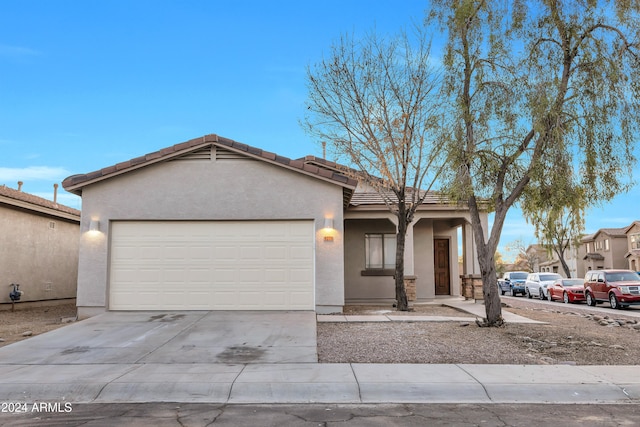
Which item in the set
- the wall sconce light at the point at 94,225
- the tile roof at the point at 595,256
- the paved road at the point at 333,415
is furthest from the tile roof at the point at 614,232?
the paved road at the point at 333,415

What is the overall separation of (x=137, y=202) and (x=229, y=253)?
8.97 ft

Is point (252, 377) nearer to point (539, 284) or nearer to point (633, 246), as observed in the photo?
point (539, 284)

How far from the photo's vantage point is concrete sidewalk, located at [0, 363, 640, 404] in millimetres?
6371

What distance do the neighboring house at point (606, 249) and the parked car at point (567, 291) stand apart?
28705 millimetres

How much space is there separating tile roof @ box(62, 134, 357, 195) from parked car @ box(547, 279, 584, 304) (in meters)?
17.2

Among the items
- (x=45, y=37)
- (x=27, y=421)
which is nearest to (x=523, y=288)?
(x=45, y=37)

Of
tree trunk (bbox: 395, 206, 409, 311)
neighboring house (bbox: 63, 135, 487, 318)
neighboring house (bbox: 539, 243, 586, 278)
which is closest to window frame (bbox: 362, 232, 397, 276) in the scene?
tree trunk (bbox: 395, 206, 409, 311)

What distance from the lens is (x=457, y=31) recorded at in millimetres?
11305

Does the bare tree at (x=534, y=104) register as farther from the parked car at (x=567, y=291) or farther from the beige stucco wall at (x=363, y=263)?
the parked car at (x=567, y=291)

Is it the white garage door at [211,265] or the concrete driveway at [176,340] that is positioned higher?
the white garage door at [211,265]

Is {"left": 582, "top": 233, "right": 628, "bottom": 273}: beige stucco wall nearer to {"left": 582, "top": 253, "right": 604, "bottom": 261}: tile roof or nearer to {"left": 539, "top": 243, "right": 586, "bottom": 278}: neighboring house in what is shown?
{"left": 582, "top": 253, "right": 604, "bottom": 261}: tile roof

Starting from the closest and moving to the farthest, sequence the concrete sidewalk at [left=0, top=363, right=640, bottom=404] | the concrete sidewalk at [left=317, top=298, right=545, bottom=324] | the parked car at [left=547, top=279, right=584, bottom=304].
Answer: the concrete sidewalk at [left=0, top=363, right=640, bottom=404]
the concrete sidewalk at [left=317, top=298, right=545, bottom=324]
the parked car at [left=547, top=279, right=584, bottom=304]

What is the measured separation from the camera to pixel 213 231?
13.1 meters

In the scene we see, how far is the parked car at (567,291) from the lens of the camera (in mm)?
24688
